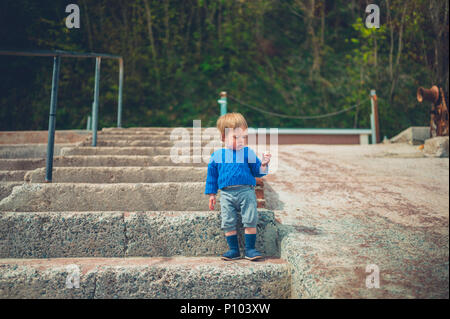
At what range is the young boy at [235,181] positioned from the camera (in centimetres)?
152

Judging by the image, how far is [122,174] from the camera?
7.23 ft

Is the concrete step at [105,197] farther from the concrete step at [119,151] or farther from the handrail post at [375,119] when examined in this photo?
the handrail post at [375,119]

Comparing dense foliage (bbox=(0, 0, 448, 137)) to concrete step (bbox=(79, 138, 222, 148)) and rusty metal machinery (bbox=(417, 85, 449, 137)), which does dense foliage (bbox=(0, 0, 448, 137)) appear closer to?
rusty metal machinery (bbox=(417, 85, 449, 137))

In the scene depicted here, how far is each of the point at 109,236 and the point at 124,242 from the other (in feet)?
0.30

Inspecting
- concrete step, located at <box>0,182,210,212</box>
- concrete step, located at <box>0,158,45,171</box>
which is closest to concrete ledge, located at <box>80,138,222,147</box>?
concrete step, located at <box>0,158,45,171</box>

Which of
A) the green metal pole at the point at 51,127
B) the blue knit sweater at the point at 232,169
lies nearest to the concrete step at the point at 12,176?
the green metal pole at the point at 51,127

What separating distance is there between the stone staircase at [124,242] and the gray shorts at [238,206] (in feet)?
0.32

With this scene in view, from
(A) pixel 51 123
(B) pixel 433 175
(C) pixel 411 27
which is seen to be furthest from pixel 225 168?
(C) pixel 411 27

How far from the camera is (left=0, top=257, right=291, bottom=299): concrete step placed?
4.33ft

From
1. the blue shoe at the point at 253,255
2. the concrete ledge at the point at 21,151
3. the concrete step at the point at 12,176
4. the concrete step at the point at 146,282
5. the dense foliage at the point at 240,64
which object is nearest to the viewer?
the concrete step at the point at 146,282

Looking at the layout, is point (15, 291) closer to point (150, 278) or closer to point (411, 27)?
point (150, 278)

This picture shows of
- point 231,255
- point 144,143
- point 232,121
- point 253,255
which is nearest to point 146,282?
point 231,255

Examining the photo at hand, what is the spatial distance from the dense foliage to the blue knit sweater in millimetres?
8498
